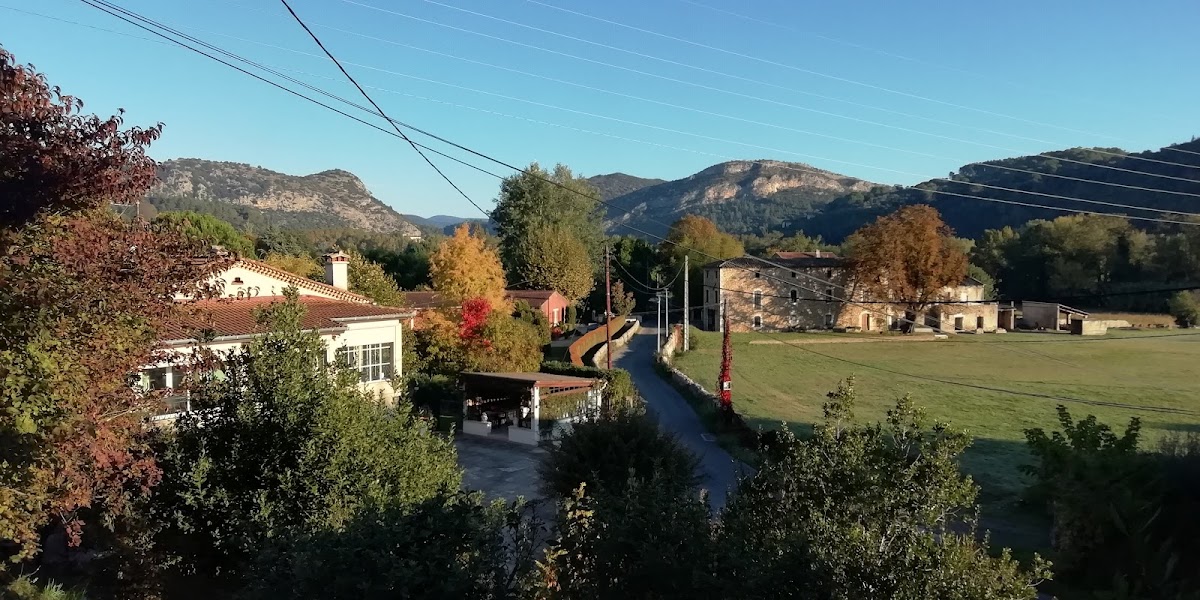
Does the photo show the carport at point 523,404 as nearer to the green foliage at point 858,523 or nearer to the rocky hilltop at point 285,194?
the green foliage at point 858,523

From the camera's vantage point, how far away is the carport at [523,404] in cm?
2133

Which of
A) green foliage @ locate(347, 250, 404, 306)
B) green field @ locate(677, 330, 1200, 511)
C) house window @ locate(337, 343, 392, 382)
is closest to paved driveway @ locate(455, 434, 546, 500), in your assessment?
house window @ locate(337, 343, 392, 382)

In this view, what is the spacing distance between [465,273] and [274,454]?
21.9 meters

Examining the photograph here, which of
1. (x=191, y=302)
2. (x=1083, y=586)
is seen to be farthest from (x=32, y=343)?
(x=1083, y=586)

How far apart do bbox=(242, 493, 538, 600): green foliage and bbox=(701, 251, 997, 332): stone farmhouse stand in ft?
181

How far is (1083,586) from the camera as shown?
11.3 m

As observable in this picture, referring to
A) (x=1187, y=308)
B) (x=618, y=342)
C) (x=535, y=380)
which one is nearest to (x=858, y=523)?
(x=535, y=380)

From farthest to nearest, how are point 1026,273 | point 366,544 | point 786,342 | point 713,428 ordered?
1. point 1026,273
2. point 786,342
3. point 713,428
4. point 366,544

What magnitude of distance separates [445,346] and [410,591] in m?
23.0

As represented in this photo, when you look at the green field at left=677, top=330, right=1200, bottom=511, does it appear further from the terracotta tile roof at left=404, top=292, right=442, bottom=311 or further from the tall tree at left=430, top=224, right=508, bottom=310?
the terracotta tile roof at left=404, top=292, right=442, bottom=311

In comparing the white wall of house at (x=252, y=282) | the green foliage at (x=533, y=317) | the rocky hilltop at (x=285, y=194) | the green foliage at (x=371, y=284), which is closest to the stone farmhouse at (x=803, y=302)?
the green foliage at (x=533, y=317)

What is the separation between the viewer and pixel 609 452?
12.9m

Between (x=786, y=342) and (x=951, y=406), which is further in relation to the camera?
(x=786, y=342)

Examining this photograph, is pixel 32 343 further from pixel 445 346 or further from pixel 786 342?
pixel 786 342
